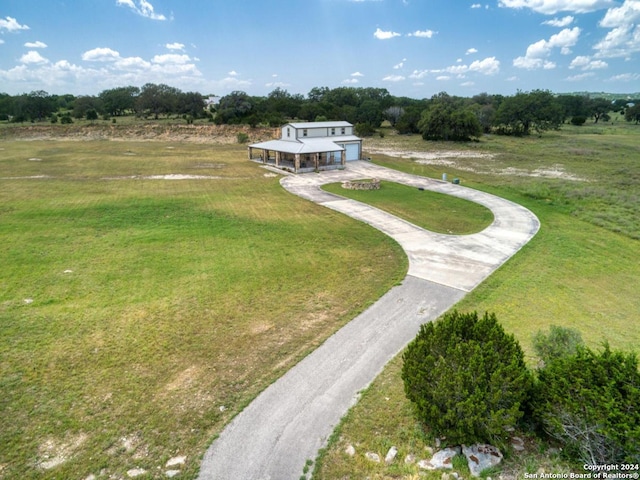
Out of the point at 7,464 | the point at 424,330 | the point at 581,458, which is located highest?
the point at 424,330

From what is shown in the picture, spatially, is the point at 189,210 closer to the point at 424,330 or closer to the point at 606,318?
the point at 424,330

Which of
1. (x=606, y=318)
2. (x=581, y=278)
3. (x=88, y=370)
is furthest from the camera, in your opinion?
(x=581, y=278)

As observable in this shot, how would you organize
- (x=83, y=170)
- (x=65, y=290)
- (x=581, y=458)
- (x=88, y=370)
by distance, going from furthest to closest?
(x=83, y=170)
(x=65, y=290)
(x=88, y=370)
(x=581, y=458)

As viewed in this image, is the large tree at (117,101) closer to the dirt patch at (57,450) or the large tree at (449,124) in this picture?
the large tree at (449,124)

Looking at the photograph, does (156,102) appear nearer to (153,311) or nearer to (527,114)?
(527,114)

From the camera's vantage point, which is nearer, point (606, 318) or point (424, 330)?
point (424, 330)

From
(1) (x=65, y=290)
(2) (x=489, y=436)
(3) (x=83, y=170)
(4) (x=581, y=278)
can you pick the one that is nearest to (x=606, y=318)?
(4) (x=581, y=278)

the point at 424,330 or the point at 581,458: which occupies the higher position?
the point at 424,330

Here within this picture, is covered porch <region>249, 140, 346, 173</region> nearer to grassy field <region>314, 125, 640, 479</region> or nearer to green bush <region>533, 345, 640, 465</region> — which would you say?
grassy field <region>314, 125, 640, 479</region>
